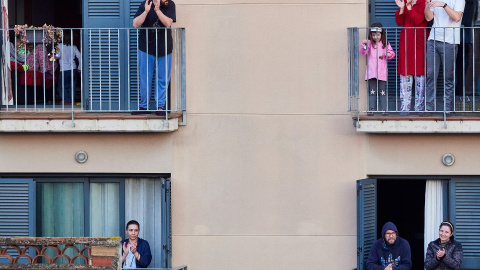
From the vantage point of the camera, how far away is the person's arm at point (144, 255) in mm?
14844

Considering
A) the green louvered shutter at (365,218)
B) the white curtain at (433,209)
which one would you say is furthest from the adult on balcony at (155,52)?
the white curtain at (433,209)

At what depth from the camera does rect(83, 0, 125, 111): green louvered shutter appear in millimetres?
15469

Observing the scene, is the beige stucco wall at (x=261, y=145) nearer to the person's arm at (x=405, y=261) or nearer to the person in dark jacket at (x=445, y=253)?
the person's arm at (x=405, y=261)

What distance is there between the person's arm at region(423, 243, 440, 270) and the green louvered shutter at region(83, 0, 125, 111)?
181 inches

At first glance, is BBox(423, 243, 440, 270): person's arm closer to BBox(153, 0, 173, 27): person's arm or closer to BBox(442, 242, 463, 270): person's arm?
BBox(442, 242, 463, 270): person's arm

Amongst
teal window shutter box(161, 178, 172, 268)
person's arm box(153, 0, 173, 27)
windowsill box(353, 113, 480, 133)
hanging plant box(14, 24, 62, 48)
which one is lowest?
teal window shutter box(161, 178, 172, 268)

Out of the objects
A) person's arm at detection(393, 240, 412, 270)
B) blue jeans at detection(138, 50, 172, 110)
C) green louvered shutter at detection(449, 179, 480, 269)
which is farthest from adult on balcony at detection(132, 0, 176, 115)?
green louvered shutter at detection(449, 179, 480, 269)

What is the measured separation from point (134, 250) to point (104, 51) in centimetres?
276

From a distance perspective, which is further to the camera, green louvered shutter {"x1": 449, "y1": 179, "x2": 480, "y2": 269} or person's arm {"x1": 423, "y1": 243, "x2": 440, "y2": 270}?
green louvered shutter {"x1": 449, "y1": 179, "x2": 480, "y2": 269}

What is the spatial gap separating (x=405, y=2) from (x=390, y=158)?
6.77 feet

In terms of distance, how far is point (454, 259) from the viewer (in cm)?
1426

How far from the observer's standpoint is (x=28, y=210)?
1505 cm

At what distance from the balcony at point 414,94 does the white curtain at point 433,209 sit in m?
0.98

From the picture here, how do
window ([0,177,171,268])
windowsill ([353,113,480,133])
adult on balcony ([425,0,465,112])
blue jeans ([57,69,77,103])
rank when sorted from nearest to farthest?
windowsill ([353,113,480,133]), adult on balcony ([425,0,465,112]), window ([0,177,171,268]), blue jeans ([57,69,77,103])
